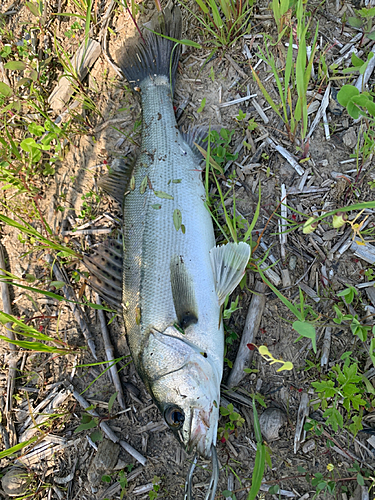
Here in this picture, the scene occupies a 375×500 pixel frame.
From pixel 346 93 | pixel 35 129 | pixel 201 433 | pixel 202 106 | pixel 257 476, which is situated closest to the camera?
pixel 257 476

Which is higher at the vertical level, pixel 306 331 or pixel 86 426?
pixel 306 331

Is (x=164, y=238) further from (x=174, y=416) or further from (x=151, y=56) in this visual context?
(x=151, y=56)

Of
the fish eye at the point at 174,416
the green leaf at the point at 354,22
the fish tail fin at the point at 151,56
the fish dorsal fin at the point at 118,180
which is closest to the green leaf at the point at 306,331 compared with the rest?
the fish eye at the point at 174,416

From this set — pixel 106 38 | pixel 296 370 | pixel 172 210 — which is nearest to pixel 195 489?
pixel 296 370

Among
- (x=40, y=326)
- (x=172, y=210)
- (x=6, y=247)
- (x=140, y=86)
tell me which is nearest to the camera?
(x=172, y=210)

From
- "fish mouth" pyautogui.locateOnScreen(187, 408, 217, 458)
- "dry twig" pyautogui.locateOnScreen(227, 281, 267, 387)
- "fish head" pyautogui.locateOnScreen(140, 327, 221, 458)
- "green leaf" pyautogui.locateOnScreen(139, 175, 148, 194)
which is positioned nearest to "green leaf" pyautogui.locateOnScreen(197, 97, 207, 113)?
"green leaf" pyautogui.locateOnScreen(139, 175, 148, 194)

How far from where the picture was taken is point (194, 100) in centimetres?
360

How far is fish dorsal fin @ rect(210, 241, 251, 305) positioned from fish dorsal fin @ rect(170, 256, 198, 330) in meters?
0.26

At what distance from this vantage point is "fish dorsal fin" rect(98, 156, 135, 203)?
11.3 feet

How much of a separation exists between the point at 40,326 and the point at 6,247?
1.07 metres

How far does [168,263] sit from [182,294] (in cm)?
29

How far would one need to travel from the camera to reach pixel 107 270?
322 cm

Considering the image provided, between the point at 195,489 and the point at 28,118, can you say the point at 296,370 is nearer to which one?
the point at 195,489

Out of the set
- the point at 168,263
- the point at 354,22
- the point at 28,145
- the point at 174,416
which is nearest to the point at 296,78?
the point at 354,22
